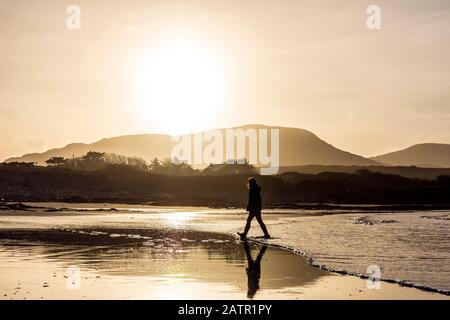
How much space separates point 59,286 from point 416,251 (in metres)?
11.0

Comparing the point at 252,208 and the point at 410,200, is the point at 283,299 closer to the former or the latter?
the point at 252,208

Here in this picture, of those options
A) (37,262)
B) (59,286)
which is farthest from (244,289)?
(37,262)

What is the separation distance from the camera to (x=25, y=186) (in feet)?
292

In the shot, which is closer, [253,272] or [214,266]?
[253,272]

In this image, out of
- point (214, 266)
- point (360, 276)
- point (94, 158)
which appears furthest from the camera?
point (94, 158)

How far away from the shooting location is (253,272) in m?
15.5

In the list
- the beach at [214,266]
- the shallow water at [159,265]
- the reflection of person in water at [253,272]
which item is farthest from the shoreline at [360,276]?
the reflection of person in water at [253,272]

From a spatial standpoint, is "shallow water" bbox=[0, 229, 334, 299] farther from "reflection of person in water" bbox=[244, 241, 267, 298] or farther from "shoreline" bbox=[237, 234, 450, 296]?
"shoreline" bbox=[237, 234, 450, 296]

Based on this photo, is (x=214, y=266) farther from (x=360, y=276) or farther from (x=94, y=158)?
(x=94, y=158)

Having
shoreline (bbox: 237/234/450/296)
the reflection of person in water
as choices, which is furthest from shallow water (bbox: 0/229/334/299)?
shoreline (bbox: 237/234/450/296)

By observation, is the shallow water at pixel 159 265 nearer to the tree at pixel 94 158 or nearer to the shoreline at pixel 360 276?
the shoreline at pixel 360 276

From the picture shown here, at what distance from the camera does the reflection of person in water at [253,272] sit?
12.9 m

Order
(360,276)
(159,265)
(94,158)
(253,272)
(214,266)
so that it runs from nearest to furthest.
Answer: (360,276)
(253,272)
(159,265)
(214,266)
(94,158)

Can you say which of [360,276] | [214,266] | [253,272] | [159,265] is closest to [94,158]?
[159,265]
